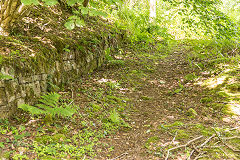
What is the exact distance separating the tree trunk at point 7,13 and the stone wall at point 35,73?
91 centimetres

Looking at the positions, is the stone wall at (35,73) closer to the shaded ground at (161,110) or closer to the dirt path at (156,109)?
the shaded ground at (161,110)

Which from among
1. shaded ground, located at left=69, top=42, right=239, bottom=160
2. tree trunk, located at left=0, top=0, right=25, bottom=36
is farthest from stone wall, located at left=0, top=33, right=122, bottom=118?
tree trunk, located at left=0, top=0, right=25, bottom=36

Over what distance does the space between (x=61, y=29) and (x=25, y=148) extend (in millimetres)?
3719

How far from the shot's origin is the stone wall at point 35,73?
3324 millimetres

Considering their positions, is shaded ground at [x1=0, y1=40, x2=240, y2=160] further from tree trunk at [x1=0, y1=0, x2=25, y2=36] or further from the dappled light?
tree trunk at [x1=0, y1=0, x2=25, y2=36]

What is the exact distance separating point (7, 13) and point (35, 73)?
1.43 m

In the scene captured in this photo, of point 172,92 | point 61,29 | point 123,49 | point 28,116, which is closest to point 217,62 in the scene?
point 172,92

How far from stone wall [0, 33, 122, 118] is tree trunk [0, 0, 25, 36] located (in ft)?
3.00

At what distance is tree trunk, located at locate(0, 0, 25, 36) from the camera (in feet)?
13.5

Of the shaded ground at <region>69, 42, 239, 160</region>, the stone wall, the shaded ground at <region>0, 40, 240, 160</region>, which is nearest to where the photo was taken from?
the shaded ground at <region>0, 40, 240, 160</region>

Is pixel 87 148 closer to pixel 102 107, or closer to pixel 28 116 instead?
pixel 28 116

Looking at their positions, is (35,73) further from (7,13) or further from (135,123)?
(135,123)

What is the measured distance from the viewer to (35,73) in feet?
13.0

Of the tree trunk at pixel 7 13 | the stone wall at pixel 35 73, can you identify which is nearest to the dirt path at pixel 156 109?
the stone wall at pixel 35 73
